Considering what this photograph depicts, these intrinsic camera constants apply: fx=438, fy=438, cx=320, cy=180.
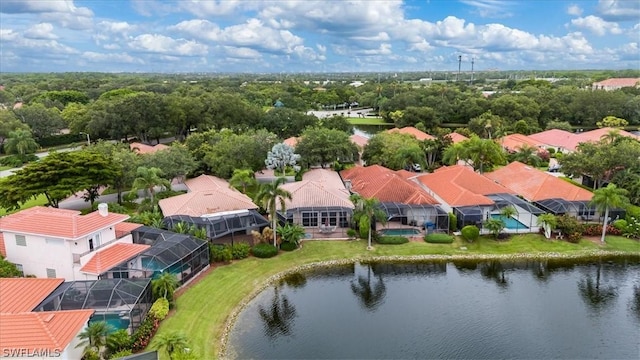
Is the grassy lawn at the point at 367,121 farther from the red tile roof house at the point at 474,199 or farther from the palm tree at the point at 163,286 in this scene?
the palm tree at the point at 163,286

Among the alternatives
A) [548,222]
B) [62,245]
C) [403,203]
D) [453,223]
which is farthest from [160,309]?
[548,222]

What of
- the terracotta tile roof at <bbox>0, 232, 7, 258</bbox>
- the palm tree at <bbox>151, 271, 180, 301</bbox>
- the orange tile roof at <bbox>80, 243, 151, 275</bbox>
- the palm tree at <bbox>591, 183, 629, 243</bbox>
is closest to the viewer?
the palm tree at <bbox>151, 271, 180, 301</bbox>

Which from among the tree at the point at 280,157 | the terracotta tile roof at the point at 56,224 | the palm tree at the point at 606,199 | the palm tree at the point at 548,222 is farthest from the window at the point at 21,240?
the palm tree at the point at 606,199

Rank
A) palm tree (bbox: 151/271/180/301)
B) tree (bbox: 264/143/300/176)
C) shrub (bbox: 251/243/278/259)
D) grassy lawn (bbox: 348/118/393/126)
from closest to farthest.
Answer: palm tree (bbox: 151/271/180/301), shrub (bbox: 251/243/278/259), tree (bbox: 264/143/300/176), grassy lawn (bbox: 348/118/393/126)

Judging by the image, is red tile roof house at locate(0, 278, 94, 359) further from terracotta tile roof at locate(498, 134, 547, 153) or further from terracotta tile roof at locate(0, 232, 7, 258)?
terracotta tile roof at locate(498, 134, 547, 153)

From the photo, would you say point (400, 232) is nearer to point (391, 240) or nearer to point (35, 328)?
point (391, 240)

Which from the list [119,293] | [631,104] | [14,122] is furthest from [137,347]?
[631,104]

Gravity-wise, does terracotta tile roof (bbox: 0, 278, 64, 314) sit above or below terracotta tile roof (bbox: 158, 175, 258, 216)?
below

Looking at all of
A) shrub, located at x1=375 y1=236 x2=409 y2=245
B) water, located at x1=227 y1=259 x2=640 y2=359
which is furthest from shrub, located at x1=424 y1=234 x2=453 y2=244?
water, located at x1=227 y1=259 x2=640 y2=359
